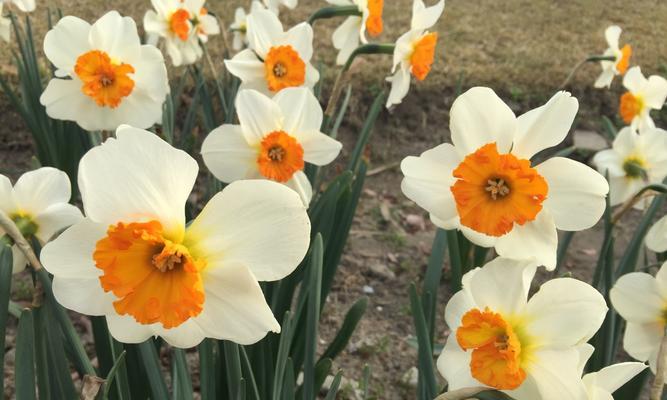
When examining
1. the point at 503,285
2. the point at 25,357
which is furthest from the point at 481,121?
the point at 25,357

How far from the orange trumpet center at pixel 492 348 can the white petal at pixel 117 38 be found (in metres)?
1.19

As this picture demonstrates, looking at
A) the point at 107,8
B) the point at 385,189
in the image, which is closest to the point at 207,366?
the point at 385,189

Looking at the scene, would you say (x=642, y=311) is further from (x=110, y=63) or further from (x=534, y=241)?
(x=110, y=63)

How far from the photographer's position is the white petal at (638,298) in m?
1.25

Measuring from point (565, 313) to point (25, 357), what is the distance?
759 mm

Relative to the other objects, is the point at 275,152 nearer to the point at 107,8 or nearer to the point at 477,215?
the point at 477,215

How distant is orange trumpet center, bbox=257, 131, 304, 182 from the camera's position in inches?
60.9

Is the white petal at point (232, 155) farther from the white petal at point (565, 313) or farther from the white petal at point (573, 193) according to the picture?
the white petal at point (565, 313)

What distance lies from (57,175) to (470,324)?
2.41ft

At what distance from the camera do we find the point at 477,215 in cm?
110

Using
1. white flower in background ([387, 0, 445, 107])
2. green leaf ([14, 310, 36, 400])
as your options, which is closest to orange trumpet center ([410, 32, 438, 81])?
white flower in background ([387, 0, 445, 107])

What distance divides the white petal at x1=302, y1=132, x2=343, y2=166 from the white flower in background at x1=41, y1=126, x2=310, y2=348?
0.74m

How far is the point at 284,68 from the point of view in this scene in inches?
76.4

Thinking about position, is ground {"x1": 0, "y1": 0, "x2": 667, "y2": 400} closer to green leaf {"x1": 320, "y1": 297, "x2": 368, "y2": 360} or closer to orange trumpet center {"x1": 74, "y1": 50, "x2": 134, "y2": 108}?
green leaf {"x1": 320, "y1": 297, "x2": 368, "y2": 360}
